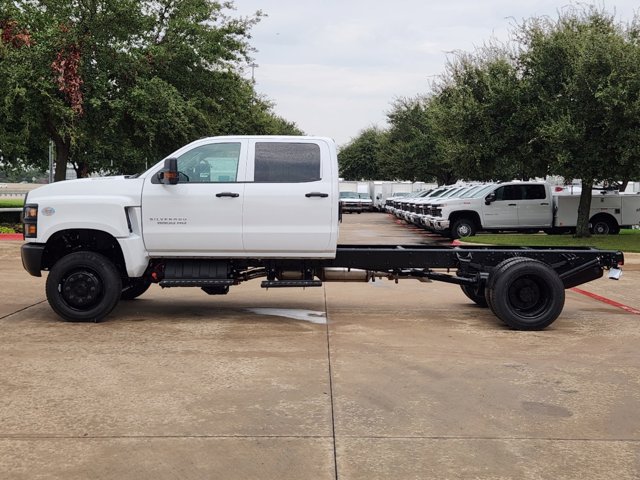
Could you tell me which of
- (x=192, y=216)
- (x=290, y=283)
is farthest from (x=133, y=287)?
(x=290, y=283)

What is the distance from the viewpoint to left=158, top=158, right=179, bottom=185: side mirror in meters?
8.62

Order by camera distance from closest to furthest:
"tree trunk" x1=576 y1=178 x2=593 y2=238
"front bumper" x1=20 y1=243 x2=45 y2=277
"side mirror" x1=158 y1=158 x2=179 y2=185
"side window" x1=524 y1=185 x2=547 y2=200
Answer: "side mirror" x1=158 y1=158 x2=179 y2=185
"front bumper" x1=20 y1=243 x2=45 y2=277
"tree trunk" x1=576 y1=178 x2=593 y2=238
"side window" x1=524 y1=185 x2=547 y2=200

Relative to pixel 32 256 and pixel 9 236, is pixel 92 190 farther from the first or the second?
pixel 9 236

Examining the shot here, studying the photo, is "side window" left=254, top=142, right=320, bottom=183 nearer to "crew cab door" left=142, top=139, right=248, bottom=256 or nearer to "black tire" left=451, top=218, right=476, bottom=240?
"crew cab door" left=142, top=139, right=248, bottom=256

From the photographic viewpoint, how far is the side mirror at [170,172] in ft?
28.3

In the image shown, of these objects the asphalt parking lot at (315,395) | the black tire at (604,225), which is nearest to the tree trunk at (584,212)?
the black tire at (604,225)

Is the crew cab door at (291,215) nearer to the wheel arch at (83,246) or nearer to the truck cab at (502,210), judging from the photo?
the wheel arch at (83,246)

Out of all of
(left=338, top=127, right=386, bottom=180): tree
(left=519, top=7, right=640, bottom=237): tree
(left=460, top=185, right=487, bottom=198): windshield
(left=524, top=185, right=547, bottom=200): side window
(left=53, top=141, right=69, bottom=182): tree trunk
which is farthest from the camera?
(left=338, top=127, right=386, bottom=180): tree

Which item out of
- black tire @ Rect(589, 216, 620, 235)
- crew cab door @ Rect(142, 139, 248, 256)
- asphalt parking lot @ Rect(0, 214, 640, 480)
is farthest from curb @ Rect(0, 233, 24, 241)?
black tire @ Rect(589, 216, 620, 235)

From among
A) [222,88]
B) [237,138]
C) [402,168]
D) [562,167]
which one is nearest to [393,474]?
[237,138]

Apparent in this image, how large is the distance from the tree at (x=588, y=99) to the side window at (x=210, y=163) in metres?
13.5

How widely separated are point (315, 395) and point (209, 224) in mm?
3411

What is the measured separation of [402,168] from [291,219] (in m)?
48.8

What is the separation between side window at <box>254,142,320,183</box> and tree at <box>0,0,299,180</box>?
527 inches
